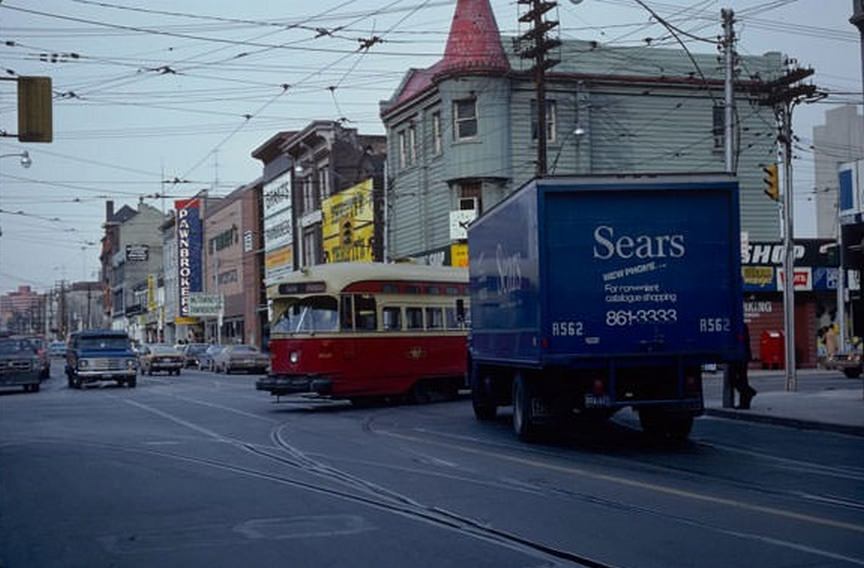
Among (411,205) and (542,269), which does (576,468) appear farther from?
(411,205)

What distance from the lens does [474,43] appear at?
139 feet

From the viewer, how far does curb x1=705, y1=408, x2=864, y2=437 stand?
688 inches

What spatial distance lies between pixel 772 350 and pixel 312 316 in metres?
22.1

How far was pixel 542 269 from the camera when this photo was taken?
50.5 ft

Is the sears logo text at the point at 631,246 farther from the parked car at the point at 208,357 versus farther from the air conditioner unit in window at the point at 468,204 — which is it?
the parked car at the point at 208,357

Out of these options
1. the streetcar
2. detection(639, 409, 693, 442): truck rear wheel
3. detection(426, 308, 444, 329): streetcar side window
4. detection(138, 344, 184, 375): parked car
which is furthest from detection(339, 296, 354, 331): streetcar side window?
detection(138, 344, 184, 375): parked car

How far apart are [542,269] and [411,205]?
108 ft

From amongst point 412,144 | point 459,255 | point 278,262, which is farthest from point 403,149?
point 278,262

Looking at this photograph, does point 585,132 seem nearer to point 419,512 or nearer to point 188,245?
point 419,512

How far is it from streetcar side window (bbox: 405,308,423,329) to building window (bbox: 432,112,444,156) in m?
18.1

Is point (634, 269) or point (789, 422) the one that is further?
point (789, 422)

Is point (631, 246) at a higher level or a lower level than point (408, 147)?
lower

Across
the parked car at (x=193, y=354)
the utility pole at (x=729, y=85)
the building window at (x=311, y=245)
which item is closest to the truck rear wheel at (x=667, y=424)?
the utility pole at (x=729, y=85)

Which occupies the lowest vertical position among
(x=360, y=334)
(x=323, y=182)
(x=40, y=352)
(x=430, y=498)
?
(x=430, y=498)
